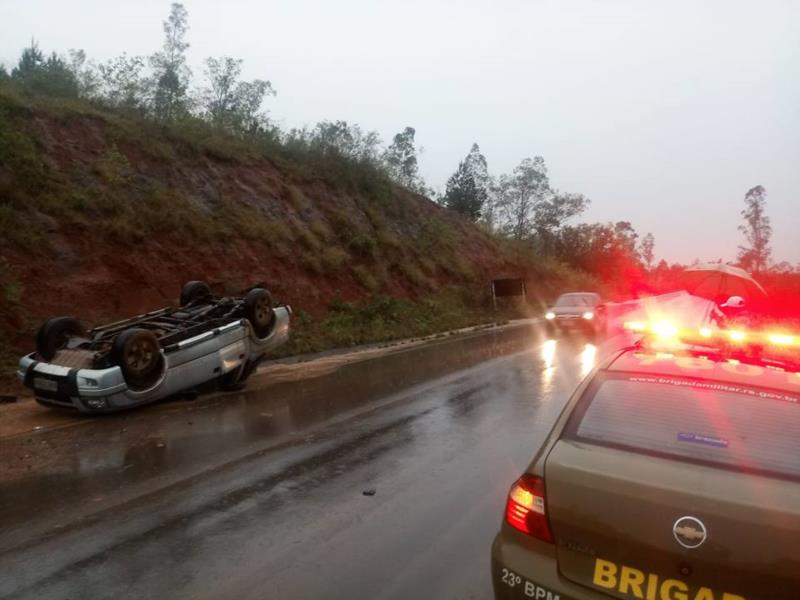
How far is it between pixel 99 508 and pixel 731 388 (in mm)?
4879

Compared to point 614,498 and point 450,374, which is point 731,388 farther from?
point 450,374

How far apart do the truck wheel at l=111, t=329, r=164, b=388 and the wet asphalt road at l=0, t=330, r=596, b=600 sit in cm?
55

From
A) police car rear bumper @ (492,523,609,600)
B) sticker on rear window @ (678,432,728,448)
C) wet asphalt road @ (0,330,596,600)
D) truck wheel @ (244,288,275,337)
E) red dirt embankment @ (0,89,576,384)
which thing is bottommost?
wet asphalt road @ (0,330,596,600)

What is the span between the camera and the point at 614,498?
9.44 feet

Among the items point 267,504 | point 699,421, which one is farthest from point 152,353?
point 699,421

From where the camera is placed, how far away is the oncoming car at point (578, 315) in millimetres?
21828

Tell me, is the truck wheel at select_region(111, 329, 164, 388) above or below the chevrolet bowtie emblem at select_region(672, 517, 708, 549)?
above

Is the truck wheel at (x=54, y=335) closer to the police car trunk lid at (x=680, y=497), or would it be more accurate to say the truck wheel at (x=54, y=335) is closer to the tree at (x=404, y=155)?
the police car trunk lid at (x=680, y=497)

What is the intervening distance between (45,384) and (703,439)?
8505 millimetres

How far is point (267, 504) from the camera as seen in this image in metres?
5.54

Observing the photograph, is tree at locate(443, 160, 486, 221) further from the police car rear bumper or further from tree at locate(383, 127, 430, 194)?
the police car rear bumper

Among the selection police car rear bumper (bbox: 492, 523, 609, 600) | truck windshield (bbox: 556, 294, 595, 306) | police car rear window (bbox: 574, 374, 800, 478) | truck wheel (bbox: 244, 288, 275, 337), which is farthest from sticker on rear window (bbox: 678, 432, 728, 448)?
truck windshield (bbox: 556, 294, 595, 306)

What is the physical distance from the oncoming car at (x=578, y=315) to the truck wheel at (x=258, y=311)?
1313 centimetres

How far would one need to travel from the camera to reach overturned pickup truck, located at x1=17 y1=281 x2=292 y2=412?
8836 mm
